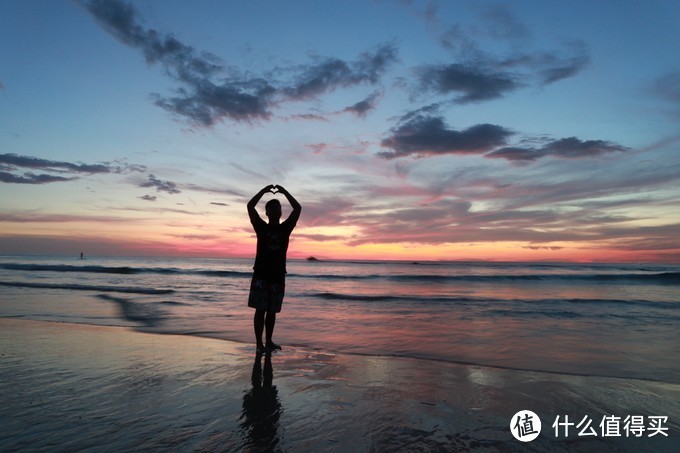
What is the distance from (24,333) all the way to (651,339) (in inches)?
454

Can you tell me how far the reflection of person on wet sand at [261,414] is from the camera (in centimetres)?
256

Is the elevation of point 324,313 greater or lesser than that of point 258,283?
lesser

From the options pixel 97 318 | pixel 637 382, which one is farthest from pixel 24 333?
pixel 637 382

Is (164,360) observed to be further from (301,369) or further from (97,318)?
(97,318)

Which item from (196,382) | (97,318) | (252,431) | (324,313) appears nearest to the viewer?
(252,431)

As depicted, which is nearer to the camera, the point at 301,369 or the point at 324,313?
the point at 301,369

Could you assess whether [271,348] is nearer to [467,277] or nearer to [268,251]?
[268,251]

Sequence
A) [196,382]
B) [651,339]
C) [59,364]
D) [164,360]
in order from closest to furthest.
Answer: [196,382] < [59,364] < [164,360] < [651,339]

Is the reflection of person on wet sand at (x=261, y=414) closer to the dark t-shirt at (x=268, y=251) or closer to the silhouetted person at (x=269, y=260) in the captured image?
the silhouetted person at (x=269, y=260)

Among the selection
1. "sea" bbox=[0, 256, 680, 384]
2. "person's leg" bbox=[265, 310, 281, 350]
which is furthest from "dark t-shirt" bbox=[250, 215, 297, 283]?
"sea" bbox=[0, 256, 680, 384]

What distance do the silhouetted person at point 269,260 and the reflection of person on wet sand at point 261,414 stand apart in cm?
132

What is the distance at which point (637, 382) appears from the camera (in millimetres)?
4445

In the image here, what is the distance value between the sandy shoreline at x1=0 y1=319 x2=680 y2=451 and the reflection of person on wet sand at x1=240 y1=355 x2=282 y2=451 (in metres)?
0.01

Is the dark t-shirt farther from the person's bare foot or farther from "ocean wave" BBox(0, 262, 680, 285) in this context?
"ocean wave" BBox(0, 262, 680, 285)
